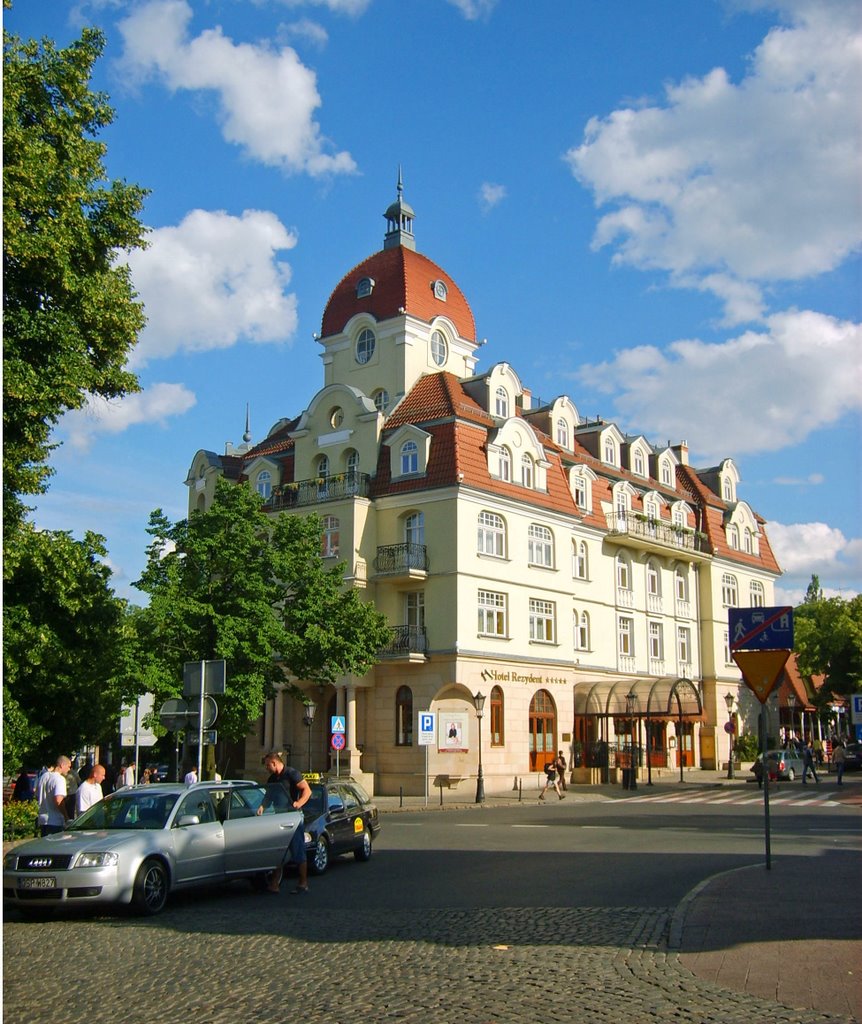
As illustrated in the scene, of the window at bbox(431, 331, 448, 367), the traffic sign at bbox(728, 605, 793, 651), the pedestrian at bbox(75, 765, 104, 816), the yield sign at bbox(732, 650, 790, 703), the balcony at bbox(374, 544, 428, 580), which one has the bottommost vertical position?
the pedestrian at bbox(75, 765, 104, 816)

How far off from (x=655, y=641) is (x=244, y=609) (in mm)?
28995

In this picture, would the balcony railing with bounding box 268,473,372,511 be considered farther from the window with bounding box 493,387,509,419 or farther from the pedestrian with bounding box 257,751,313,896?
the pedestrian with bounding box 257,751,313,896

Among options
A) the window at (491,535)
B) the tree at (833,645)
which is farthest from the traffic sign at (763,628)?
the tree at (833,645)

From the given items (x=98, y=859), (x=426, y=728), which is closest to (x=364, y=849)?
(x=98, y=859)

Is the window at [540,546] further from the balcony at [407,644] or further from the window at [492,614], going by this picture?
the balcony at [407,644]

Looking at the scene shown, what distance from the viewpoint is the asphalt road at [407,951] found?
7.92 m

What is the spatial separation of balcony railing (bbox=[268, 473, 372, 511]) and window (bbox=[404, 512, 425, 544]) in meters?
2.11

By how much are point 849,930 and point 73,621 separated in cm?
1845

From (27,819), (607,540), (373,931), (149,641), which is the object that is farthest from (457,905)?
(607,540)

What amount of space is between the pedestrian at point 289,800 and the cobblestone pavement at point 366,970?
157 centimetres

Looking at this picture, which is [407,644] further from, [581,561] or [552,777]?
[581,561]

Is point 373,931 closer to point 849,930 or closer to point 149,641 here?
point 849,930

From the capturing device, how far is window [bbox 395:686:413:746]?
41.7 m

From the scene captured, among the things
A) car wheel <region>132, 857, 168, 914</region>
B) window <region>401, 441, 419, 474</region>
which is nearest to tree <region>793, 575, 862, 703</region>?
window <region>401, 441, 419, 474</region>
